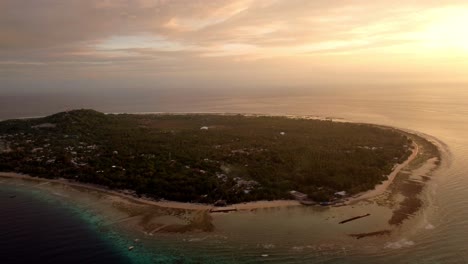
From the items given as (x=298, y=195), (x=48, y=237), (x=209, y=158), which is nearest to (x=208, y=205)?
(x=298, y=195)

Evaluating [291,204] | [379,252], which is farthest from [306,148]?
[379,252]

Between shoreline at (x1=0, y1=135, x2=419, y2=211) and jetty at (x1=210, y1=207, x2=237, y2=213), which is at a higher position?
shoreline at (x1=0, y1=135, x2=419, y2=211)

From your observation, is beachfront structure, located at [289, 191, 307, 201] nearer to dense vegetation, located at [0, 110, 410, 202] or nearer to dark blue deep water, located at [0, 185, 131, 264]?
dense vegetation, located at [0, 110, 410, 202]

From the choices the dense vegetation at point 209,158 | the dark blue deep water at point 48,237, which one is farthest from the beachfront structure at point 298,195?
the dark blue deep water at point 48,237

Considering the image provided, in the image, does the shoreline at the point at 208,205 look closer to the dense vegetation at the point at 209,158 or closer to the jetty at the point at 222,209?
the jetty at the point at 222,209

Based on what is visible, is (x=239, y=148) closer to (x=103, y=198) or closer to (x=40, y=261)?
(x=103, y=198)

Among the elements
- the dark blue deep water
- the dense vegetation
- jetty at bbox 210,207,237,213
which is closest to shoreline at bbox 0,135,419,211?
jetty at bbox 210,207,237,213
